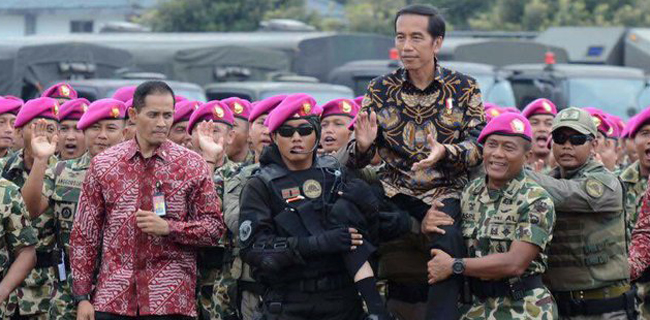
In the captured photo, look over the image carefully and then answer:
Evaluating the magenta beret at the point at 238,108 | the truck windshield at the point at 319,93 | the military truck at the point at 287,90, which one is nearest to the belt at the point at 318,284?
the magenta beret at the point at 238,108

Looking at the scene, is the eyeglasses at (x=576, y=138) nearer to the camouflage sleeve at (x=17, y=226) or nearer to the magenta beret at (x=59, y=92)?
the camouflage sleeve at (x=17, y=226)

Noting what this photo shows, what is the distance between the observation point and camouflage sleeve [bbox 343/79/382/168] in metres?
7.38

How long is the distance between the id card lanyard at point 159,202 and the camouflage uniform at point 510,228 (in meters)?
1.54

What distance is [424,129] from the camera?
736 centimetres

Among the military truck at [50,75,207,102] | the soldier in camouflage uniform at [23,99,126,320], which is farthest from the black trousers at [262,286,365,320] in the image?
the military truck at [50,75,207,102]

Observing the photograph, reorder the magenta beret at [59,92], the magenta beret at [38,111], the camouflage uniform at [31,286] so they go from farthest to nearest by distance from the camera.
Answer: the magenta beret at [59,92] → the magenta beret at [38,111] → the camouflage uniform at [31,286]

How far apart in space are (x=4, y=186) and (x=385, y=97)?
7.00 feet

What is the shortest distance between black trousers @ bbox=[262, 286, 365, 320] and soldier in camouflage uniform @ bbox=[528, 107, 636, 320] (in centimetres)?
123

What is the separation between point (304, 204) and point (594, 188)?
1612 millimetres

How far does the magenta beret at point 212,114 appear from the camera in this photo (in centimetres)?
945

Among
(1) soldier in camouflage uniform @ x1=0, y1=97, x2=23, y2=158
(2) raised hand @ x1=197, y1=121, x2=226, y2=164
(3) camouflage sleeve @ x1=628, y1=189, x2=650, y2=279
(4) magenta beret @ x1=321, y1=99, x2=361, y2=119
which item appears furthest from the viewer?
(1) soldier in camouflage uniform @ x1=0, y1=97, x2=23, y2=158

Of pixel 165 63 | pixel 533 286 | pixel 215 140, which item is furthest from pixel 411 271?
pixel 165 63

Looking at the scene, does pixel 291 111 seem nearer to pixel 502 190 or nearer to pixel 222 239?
pixel 502 190

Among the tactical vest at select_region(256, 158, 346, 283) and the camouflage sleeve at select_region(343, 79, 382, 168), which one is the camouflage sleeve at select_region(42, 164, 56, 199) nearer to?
the tactical vest at select_region(256, 158, 346, 283)
